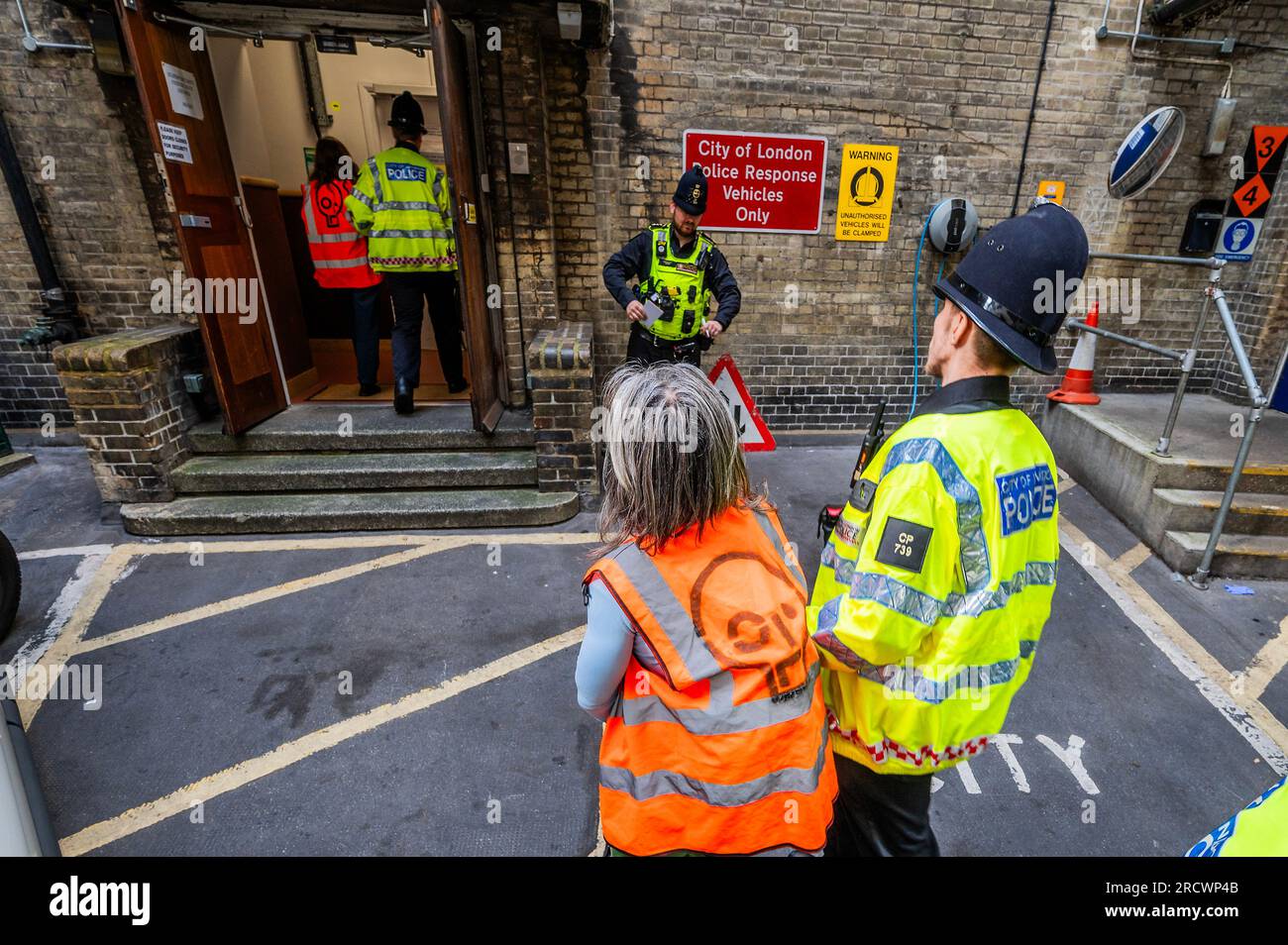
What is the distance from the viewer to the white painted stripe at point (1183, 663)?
9.52ft

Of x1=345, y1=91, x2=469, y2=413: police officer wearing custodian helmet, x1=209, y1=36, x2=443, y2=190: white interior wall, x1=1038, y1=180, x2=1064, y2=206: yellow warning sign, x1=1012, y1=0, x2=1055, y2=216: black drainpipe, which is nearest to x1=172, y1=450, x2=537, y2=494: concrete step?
x1=345, y1=91, x2=469, y2=413: police officer wearing custodian helmet

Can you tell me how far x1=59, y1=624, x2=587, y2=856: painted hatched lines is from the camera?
2.46m

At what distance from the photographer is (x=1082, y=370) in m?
6.00

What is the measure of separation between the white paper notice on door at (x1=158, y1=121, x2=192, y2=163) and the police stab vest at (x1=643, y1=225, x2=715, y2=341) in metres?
3.52

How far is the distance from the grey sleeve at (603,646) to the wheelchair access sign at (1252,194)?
7921mm

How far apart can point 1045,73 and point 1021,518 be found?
6.21 metres

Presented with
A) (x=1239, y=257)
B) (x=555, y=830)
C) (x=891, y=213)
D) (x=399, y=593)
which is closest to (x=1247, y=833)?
(x=555, y=830)

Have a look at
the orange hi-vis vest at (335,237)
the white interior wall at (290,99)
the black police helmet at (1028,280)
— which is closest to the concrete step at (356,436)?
the orange hi-vis vest at (335,237)

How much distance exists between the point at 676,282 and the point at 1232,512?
14.3 feet

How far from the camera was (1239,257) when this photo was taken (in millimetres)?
6062

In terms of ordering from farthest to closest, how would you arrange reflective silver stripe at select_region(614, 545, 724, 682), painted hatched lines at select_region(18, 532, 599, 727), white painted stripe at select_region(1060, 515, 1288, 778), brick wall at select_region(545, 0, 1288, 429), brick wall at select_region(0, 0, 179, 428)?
brick wall at select_region(545, 0, 1288, 429)
brick wall at select_region(0, 0, 179, 428)
painted hatched lines at select_region(18, 532, 599, 727)
white painted stripe at select_region(1060, 515, 1288, 778)
reflective silver stripe at select_region(614, 545, 724, 682)

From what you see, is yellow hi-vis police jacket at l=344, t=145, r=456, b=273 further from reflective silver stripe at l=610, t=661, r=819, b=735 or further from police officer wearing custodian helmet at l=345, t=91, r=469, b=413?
reflective silver stripe at l=610, t=661, r=819, b=735

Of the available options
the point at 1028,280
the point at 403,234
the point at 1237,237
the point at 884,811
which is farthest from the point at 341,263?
the point at 1237,237

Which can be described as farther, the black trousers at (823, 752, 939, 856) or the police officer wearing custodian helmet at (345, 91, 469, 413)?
the police officer wearing custodian helmet at (345, 91, 469, 413)
